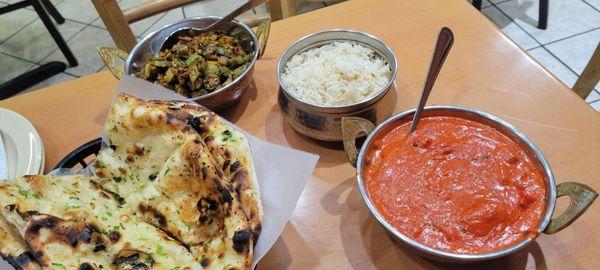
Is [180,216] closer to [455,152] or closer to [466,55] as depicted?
[455,152]

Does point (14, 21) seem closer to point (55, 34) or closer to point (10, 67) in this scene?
point (10, 67)

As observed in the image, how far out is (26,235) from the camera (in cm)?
85

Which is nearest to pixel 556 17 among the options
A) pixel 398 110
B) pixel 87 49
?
pixel 398 110

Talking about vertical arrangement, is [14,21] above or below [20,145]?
below

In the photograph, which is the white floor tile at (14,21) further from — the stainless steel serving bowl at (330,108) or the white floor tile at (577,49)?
the white floor tile at (577,49)

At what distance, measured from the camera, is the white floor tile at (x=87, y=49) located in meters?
3.42

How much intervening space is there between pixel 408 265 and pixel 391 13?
3.46 ft

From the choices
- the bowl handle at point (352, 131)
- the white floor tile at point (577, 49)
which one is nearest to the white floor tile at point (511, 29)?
the white floor tile at point (577, 49)

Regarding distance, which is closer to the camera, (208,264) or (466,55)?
(208,264)

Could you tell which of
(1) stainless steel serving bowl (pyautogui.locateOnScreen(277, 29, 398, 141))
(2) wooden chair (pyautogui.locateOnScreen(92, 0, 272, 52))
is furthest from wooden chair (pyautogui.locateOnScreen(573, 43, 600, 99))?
(2) wooden chair (pyautogui.locateOnScreen(92, 0, 272, 52))

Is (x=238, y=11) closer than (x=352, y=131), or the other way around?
(x=352, y=131)

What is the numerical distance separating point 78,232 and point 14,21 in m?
3.99

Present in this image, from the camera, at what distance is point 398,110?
4.46 ft

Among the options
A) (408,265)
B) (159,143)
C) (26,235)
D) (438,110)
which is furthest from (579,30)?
(26,235)
